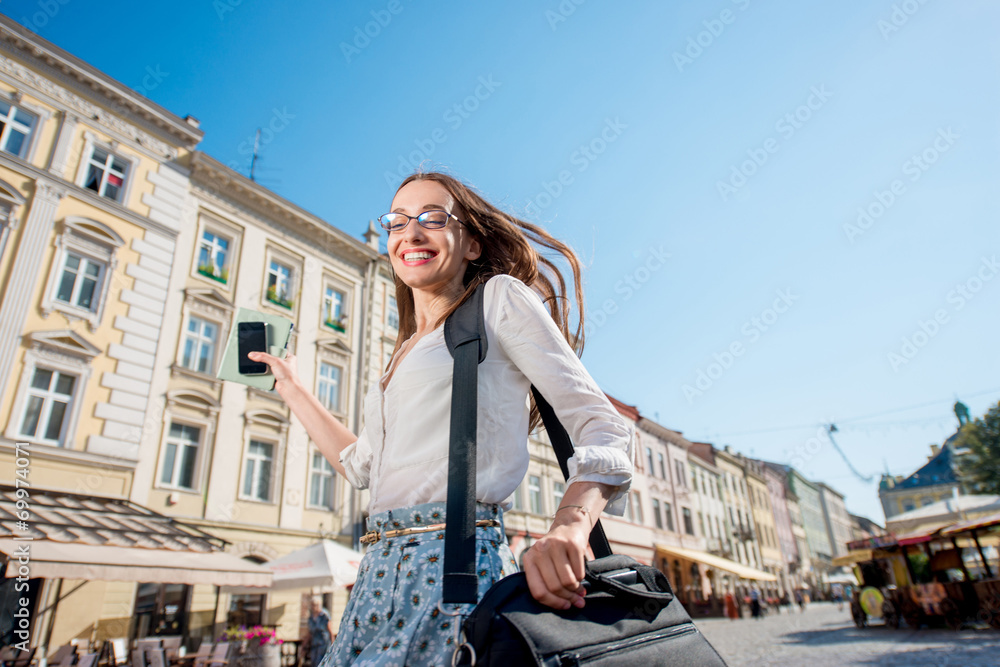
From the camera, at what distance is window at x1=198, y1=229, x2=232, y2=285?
54.3 feet

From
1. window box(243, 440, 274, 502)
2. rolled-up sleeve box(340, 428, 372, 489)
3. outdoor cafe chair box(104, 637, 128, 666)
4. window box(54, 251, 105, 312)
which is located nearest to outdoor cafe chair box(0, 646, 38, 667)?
outdoor cafe chair box(104, 637, 128, 666)

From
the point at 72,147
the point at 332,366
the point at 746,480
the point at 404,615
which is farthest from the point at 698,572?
the point at 404,615

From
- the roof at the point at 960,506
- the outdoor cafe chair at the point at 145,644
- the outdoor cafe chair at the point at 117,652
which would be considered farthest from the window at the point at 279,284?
the roof at the point at 960,506

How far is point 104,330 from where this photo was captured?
13578mm

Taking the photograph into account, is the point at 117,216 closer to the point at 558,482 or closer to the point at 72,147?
the point at 72,147

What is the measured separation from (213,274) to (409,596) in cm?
1752

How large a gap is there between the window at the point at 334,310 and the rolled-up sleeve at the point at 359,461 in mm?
18511

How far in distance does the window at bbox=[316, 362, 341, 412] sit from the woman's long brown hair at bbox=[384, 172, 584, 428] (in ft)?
57.6

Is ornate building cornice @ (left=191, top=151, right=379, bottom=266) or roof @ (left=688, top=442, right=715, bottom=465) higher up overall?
ornate building cornice @ (left=191, top=151, right=379, bottom=266)

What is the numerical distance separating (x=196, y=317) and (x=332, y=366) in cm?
450

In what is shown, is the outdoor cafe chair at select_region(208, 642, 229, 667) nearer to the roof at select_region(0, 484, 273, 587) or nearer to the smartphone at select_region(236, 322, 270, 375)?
the roof at select_region(0, 484, 273, 587)

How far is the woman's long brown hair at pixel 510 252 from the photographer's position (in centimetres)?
159

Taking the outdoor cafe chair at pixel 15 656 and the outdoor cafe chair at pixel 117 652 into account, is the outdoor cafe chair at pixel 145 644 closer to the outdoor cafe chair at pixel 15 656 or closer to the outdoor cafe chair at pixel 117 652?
the outdoor cafe chair at pixel 117 652

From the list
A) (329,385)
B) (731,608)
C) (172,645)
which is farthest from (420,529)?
(731,608)
